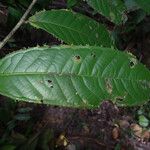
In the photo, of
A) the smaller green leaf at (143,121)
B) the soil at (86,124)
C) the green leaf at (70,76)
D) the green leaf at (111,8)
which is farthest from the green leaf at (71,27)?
the smaller green leaf at (143,121)

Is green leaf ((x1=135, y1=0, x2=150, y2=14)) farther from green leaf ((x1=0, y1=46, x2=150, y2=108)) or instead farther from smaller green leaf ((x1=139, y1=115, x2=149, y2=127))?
smaller green leaf ((x1=139, y1=115, x2=149, y2=127))

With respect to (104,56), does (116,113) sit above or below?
below

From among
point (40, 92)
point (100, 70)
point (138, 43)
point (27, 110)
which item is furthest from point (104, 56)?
point (138, 43)

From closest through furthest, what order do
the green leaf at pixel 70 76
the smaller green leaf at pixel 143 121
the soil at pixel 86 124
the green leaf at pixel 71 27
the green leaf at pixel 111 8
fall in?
the green leaf at pixel 70 76, the green leaf at pixel 71 27, the green leaf at pixel 111 8, the soil at pixel 86 124, the smaller green leaf at pixel 143 121

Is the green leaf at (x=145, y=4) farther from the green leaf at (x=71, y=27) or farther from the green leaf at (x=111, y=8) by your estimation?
the green leaf at (x=71, y=27)

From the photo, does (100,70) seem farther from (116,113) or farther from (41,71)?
A: (116,113)

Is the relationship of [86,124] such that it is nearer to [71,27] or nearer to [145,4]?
[145,4]

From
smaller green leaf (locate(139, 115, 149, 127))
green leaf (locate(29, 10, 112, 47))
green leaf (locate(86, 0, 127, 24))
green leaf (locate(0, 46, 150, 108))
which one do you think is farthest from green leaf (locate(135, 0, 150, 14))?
smaller green leaf (locate(139, 115, 149, 127))
